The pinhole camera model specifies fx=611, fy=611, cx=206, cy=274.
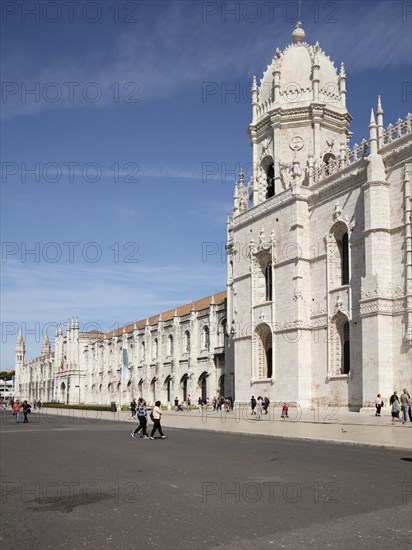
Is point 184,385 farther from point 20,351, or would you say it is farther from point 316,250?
point 20,351

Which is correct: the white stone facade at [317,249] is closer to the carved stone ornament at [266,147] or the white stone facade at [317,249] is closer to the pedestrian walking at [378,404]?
the carved stone ornament at [266,147]

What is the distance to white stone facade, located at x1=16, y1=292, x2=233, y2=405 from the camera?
177 feet

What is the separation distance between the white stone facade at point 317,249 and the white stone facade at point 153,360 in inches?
296

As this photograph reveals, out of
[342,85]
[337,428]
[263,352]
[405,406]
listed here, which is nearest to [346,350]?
[263,352]

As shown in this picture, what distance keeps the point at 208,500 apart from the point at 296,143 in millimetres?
34313

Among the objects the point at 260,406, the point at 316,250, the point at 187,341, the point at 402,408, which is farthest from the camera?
the point at 187,341

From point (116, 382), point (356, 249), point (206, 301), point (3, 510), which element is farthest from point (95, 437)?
point (116, 382)

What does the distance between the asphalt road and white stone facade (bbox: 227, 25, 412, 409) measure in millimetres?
16022

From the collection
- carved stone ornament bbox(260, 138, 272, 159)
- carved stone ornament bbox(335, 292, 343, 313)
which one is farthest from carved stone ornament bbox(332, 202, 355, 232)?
carved stone ornament bbox(260, 138, 272, 159)

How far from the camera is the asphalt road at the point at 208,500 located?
685cm

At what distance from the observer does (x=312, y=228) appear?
123 feet

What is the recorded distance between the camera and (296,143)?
40594 mm

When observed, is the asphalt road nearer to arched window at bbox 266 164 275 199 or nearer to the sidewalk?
the sidewalk

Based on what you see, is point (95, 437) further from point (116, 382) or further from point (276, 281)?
point (116, 382)
